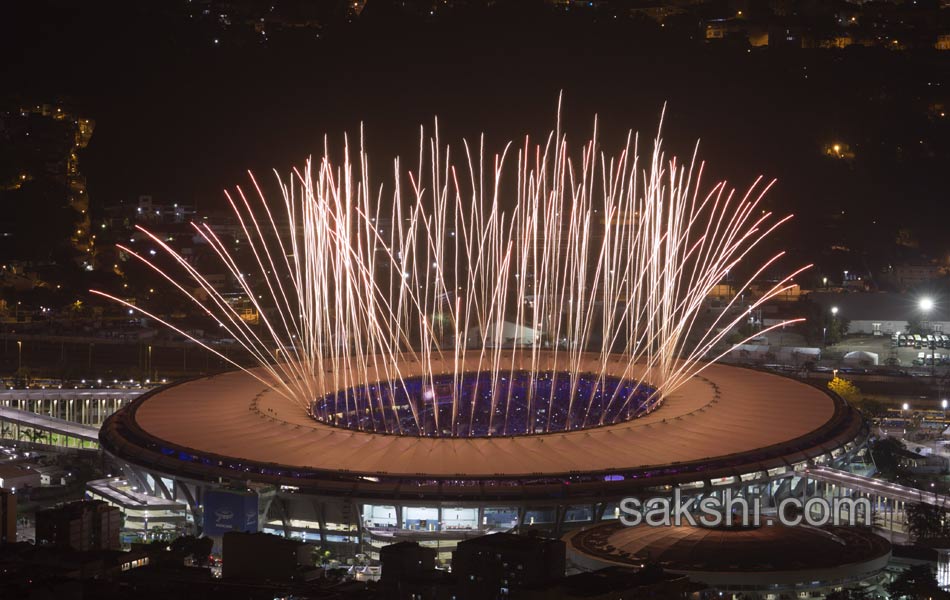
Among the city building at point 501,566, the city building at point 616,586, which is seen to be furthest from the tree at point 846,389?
the city building at point 501,566

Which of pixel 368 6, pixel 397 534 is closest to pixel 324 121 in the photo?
pixel 368 6

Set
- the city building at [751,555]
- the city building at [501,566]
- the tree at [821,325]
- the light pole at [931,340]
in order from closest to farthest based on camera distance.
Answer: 1. the city building at [501,566]
2. the city building at [751,555]
3. the light pole at [931,340]
4. the tree at [821,325]

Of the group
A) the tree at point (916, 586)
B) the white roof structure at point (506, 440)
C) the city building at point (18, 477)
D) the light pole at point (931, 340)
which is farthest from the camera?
the light pole at point (931, 340)

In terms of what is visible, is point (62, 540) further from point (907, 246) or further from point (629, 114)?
point (629, 114)

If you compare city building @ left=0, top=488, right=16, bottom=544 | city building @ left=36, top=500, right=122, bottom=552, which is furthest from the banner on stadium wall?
city building @ left=0, top=488, right=16, bottom=544

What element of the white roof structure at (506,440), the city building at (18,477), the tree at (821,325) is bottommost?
the city building at (18,477)

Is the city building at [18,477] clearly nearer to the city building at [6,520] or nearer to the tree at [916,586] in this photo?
the city building at [6,520]
